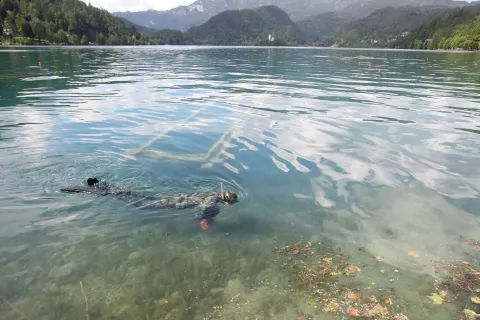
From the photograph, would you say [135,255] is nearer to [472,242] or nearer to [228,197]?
[228,197]

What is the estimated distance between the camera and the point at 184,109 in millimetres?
19078

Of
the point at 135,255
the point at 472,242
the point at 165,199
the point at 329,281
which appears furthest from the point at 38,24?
the point at 472,242

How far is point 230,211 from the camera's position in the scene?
26.3 ft

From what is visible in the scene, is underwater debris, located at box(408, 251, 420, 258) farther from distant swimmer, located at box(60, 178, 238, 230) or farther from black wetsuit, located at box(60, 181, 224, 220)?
black wetsuit, located at box(60, 181, 224, 220)

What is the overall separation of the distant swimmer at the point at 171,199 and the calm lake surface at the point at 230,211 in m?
0.25

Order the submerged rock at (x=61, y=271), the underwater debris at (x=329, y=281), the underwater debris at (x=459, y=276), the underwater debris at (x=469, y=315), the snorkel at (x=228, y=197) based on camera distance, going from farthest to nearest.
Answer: the snorkel at (x=228, y=197) < the submerged rock at (x=61, y=271) < the underwater debris at (x=459, y=276) < the underwater debris at (x=329, y=281) < the underwater debris at (x=469, y=315)

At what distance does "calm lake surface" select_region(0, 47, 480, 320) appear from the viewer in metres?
5.35

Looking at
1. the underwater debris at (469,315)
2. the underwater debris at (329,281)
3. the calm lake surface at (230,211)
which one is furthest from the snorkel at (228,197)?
the underwater debris at (469,315)

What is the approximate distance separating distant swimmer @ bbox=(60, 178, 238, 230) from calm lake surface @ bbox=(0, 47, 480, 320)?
25 cm

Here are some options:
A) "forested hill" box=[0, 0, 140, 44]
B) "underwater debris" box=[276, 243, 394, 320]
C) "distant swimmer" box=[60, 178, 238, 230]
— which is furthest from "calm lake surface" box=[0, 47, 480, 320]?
"forested hill" box=[0, 0, 140, 44]

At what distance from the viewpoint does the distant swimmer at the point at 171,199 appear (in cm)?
798

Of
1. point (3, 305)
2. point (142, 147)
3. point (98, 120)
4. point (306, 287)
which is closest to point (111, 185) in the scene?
point (142, 147)

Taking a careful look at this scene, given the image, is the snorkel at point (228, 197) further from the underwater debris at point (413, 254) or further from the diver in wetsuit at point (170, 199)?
the underwater debris at point (413, 254)

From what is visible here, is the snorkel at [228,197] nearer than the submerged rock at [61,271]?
No
